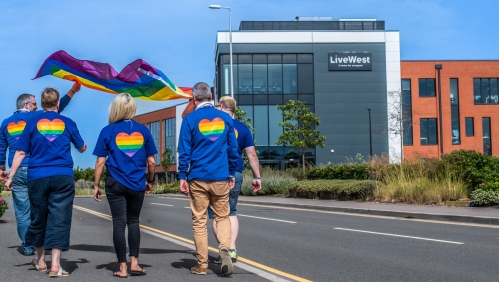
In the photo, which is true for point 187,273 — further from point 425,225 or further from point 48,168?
point 425,225

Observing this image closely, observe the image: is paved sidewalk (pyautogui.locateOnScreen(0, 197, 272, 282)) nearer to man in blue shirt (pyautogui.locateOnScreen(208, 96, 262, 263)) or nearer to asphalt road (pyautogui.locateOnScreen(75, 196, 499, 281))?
man in blue shirt (pyautogui.locateOnScreen(208, 96, 262, 263))

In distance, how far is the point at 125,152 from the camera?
23.1 ft

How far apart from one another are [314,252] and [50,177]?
3739mm

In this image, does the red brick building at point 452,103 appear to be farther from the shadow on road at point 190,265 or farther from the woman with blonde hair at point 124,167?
the woman with blonde hair at point 124,167

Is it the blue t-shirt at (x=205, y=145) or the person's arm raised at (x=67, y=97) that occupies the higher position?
the person's arm raised at (x=67, y=97)

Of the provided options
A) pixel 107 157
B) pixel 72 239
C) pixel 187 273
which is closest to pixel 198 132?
pixel 107 157

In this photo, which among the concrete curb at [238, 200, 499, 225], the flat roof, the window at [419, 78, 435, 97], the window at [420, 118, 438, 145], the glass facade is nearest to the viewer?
the concrete curb at [238, 200, 499, 225]

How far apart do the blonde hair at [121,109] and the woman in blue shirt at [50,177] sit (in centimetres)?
53

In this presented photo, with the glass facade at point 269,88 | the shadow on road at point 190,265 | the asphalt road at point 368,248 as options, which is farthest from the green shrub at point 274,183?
the glass facade at point 269,88

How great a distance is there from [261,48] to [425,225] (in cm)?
4356

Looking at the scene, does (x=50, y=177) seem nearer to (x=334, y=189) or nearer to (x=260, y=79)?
(x=334, y=189)

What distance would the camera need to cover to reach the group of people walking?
697 centimetres

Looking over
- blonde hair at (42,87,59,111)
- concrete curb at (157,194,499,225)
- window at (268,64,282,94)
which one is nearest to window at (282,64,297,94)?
window at (268,64,282,94)

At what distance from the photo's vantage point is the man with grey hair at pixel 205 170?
6.99 meters
